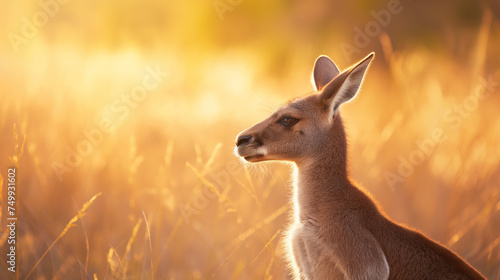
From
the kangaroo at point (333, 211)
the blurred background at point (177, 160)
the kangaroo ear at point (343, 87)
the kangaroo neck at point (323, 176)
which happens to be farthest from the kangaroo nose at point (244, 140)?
the kangaroo ear at point (343, 87)

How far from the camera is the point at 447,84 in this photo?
415 inches

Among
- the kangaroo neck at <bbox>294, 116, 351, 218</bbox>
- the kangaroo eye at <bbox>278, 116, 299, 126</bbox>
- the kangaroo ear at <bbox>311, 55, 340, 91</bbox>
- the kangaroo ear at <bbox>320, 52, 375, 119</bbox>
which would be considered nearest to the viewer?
the kangaroo ear at <bbox>320, 52, 375, 119</bbox>

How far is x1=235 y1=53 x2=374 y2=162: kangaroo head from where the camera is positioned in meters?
4.32

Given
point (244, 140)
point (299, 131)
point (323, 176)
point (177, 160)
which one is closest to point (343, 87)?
point (299, 131)

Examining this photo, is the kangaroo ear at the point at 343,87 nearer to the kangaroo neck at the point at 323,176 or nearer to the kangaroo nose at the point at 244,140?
the kangaroo neck at the point at 323,176

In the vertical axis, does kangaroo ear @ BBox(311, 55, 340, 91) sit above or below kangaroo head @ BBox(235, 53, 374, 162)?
above

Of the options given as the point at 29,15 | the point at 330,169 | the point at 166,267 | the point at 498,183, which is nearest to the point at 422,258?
the point at 330,169

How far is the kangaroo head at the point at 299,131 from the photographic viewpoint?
14.2ft

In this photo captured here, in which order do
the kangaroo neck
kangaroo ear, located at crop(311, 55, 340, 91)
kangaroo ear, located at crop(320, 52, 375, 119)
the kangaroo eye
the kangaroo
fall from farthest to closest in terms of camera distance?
kangaroo ear, located at crop(311, 55, 340, 91) < the kangaroo eye < the kangaroo neck < kangaroo ear, located at crop(320, 52, 375, 119) < the kangaroo

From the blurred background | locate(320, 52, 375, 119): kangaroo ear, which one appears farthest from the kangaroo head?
the blurred background

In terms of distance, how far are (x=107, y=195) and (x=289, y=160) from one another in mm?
2024

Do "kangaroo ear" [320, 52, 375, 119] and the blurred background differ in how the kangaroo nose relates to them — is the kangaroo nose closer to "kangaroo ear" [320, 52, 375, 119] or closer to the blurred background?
the blurred background

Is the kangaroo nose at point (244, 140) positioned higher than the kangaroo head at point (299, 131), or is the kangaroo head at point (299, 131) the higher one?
the kangaroo nose at point (244, 140)

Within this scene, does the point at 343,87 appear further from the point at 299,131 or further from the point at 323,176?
the point at 323,176
